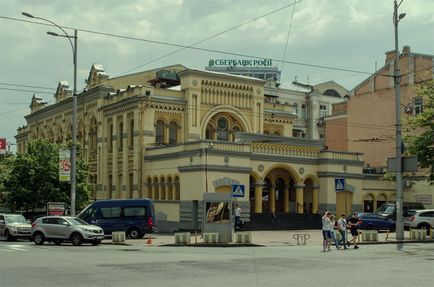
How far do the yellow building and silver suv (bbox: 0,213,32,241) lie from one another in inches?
442

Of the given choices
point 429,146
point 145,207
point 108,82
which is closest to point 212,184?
point 145,207

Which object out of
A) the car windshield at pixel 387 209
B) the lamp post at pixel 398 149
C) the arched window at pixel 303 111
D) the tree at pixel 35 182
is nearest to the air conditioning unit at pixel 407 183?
the car windshield at pixel 387 209

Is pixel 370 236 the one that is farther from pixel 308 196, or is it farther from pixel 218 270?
pixel 308 196

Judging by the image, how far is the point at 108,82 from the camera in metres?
57.1

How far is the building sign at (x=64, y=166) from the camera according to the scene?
35469 mm

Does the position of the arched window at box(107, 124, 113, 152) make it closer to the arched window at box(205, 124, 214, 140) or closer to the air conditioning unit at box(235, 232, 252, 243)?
the arched window at box(205, 124, 214, 140)

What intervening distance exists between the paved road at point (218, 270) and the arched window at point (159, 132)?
2831 cm

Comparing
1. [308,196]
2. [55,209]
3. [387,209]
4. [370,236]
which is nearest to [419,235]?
[370,236]

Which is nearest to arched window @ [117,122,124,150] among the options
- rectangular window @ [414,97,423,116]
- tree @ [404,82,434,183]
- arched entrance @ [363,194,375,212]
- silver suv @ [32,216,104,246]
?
arched entrance @ [363,194,375,212]

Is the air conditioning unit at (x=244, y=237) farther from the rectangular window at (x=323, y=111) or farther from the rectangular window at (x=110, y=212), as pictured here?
the rectangular window at (x=323, y=111)

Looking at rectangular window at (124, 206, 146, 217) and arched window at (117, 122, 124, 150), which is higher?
arched window at (117, 122, 124, 150)

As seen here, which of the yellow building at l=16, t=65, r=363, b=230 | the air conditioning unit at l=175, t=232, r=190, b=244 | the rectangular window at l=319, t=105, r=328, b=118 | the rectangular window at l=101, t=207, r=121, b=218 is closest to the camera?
the air conditioning unit at l=175, t=232, r=190, b=244

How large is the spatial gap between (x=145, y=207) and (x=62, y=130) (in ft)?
95.9

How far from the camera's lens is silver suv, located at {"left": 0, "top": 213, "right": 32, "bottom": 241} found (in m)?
34.8
